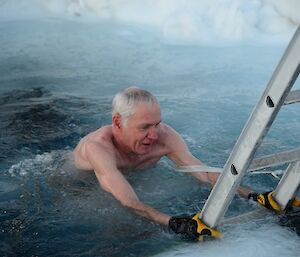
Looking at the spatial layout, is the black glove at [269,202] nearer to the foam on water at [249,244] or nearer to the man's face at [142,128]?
the foam on water at [249,244]

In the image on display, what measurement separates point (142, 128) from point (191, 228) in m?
0.80

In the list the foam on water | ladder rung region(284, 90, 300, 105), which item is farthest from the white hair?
ladder rung region(284, 90, 300, 105)

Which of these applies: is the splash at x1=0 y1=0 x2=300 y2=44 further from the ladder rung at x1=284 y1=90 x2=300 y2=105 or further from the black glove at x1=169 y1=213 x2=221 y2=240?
the ladder rung at x1=284 y1=90 x2=300 y2=105

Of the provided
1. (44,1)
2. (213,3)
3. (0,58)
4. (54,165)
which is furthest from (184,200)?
(44,1)

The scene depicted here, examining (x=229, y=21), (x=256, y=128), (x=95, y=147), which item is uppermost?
(x=256, y=128)

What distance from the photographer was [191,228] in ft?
7.70

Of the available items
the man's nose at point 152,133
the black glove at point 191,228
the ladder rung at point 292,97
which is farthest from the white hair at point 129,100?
the ladder rung at point 292,97

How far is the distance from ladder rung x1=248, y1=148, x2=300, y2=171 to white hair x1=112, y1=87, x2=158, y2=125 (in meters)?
0.96

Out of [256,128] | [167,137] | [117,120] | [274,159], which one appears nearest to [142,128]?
[117,120]

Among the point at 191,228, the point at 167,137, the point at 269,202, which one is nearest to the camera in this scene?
the point at 191,228

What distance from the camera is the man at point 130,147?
2.82 meters

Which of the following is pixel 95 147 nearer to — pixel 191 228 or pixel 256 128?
pixel 191 228

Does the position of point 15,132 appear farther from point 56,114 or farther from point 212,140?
point 212,140

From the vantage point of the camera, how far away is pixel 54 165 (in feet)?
12.0
